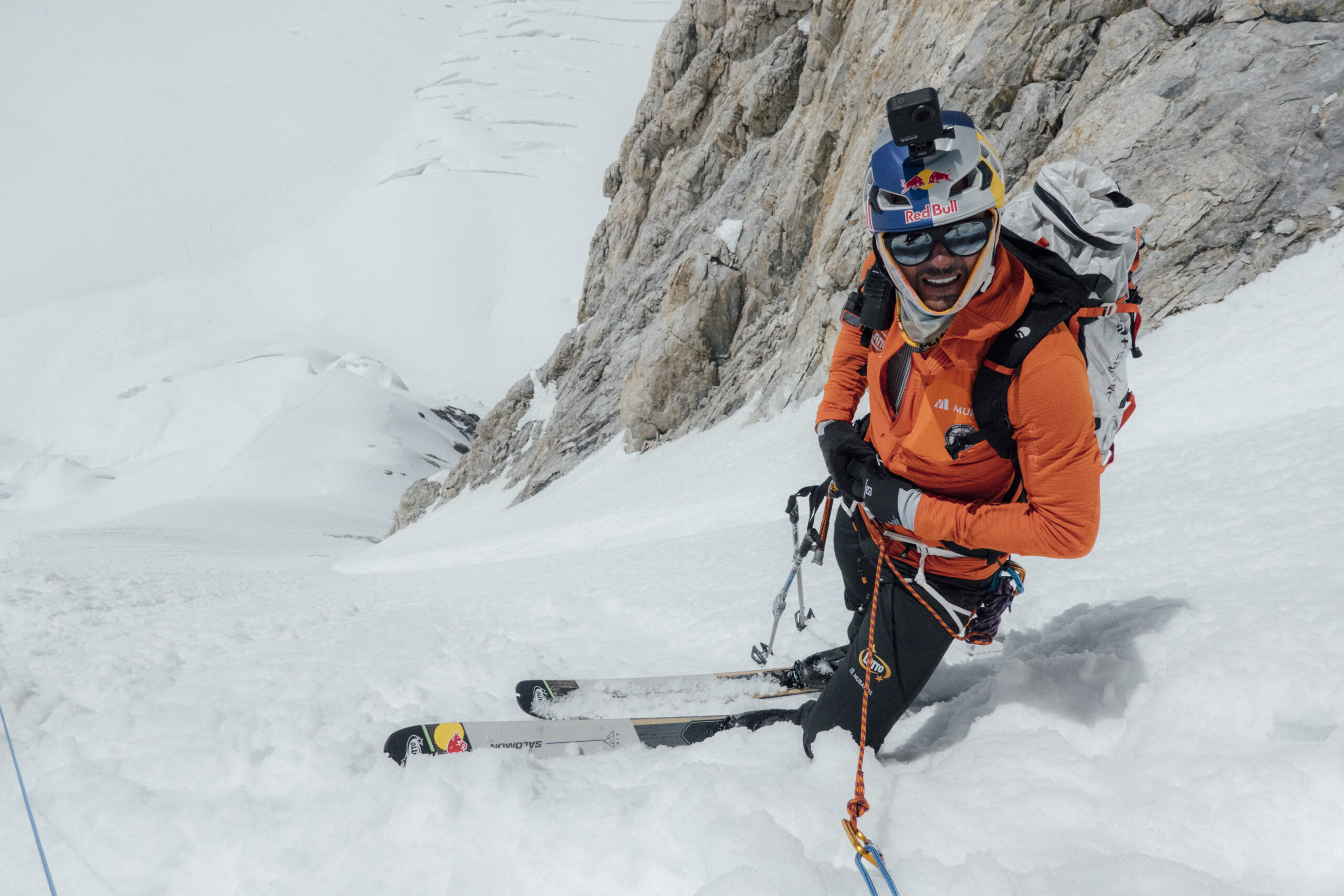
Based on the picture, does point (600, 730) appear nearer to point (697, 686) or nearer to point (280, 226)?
point (697, 686)

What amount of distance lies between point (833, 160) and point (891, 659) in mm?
18703

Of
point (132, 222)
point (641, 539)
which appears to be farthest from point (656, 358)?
point (132, 222)

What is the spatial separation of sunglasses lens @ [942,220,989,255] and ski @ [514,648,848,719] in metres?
2.62

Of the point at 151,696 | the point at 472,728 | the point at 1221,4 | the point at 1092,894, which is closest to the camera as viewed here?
the point at 1092,894

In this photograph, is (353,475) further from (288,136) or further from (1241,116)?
(288,136)

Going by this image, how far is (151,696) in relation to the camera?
4.51m

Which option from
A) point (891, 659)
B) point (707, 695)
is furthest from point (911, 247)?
point (707, 695)

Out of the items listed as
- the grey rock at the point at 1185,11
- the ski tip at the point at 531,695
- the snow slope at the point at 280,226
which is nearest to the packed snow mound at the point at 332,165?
the snow slope at the point at 280,226

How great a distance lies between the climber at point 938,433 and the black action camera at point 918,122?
0.01 meters

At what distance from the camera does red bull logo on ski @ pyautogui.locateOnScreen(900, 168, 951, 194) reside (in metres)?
2.64

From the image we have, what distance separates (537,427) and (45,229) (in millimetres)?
155628

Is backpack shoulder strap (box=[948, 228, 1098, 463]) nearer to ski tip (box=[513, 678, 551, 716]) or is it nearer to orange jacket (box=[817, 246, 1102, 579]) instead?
orange jacket (box=[817, 246, 1102, 579])

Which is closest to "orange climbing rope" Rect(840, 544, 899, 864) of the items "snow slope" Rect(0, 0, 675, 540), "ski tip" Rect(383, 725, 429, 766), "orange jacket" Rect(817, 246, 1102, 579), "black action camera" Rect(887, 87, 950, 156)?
"orange jacket" Rect(817, 246, 1102, 579)

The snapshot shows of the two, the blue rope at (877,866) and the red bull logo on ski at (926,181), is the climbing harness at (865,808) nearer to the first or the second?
the blue rope at (877,866)
